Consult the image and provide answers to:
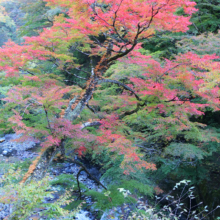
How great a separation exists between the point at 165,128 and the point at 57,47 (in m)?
3.56

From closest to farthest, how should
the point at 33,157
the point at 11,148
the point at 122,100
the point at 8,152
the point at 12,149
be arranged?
the point at 122,100 → the point at 33,157 → the point at 8,152 → the point at 12,149 → the point at 11,148

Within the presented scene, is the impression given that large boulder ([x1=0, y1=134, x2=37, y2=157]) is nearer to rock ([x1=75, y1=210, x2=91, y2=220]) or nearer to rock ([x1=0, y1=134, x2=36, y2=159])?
rock ([x1=0, y1=134, x2=36, y2=159])

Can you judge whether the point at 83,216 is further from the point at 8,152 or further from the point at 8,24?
the point at 8,24

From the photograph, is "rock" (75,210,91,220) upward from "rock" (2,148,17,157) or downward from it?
upward

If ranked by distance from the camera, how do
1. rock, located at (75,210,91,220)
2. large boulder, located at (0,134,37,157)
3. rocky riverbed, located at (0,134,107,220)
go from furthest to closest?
large boulder, located at (0,134,37,157), rocky riverbed, located at (0,134,107,220), rock, located at (75,210,91,220)

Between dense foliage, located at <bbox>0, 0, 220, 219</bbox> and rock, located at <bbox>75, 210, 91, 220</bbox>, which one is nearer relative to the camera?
dense foliage, located at <bbox>0, 0, 220, 219</bbox>

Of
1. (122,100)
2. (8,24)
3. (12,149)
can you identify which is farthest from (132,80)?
(8,24)

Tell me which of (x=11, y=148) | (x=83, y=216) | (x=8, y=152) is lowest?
(x=11, y=148)

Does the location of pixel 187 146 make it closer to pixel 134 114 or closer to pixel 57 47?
pixel 134 114

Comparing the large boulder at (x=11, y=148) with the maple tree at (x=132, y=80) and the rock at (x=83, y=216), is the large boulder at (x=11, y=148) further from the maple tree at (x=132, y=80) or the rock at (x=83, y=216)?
the rock at (x=83, y=216)

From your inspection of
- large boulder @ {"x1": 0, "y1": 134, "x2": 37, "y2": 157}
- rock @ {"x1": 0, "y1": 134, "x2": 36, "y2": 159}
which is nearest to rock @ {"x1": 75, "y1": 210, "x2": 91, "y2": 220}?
rock @ {"x1": 0, "y1": 134, "x2": 36, "y2": 159}

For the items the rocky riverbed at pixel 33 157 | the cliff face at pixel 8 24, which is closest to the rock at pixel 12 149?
the rocky riverbed at pixel 33 157

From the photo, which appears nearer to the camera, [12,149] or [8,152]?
[8,152]

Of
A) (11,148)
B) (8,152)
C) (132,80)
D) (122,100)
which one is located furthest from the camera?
(11,148)
